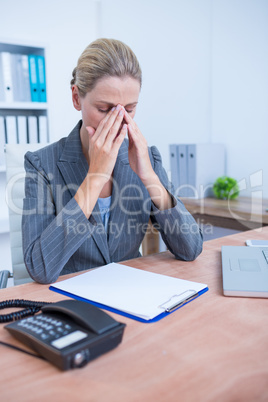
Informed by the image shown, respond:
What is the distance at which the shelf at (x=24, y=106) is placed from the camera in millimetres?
2197

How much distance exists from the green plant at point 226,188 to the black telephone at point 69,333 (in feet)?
6.44

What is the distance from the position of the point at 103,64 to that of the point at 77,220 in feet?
1.57

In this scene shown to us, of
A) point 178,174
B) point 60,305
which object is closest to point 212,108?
point 178,174

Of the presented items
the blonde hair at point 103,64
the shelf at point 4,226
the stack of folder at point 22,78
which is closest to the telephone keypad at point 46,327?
the blonde hair at point 103,64

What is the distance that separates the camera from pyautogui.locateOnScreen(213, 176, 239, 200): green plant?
246 centimetres

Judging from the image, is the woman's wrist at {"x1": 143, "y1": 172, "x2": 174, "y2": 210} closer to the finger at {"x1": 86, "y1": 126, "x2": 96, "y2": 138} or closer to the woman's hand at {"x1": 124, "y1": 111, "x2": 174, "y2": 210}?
the woman's hand at {"x1": 124, "y1": 111, "x2": 174, "y2": 210}

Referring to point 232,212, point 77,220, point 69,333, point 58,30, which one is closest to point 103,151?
point 77,220

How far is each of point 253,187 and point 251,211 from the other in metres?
0.58

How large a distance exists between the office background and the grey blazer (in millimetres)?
1242

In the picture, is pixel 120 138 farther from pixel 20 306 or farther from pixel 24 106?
pixel 24 106

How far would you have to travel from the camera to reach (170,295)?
2.65ft

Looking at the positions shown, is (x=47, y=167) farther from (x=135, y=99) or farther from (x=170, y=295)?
(x=170, y=295)

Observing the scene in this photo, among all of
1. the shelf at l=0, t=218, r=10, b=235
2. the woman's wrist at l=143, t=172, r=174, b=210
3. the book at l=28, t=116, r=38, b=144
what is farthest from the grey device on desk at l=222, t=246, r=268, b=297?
the book at l=28, t=116, r=38, b=144

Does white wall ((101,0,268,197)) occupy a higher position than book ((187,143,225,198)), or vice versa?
white wall ((101,0,268,197))
